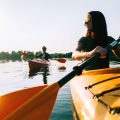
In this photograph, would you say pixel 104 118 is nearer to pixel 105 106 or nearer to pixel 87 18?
pixel 105 106

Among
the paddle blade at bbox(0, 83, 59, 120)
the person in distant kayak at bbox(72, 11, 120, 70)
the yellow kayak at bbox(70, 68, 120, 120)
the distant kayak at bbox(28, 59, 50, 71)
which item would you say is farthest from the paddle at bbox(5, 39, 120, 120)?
the distant kayak at bbox(28, 59, 50, 71)

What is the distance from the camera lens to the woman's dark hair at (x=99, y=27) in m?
5.34

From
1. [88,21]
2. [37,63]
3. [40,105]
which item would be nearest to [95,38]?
[88,21]

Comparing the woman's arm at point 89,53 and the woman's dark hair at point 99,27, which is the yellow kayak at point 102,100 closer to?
the woman's arm at point 89,53

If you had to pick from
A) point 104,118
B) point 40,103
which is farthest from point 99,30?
point 104,118

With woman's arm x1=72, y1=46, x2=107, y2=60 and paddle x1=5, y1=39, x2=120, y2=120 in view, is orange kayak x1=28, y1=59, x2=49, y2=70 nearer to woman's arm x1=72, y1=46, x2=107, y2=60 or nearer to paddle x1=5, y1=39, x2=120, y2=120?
woman's arm x1=72, y1=46, x2=107, y2=60

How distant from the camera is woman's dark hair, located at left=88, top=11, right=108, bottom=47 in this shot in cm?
534

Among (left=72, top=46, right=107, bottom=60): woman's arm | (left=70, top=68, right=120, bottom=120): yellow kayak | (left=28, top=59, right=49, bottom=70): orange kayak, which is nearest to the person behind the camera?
(left=70, top=68, right=120, bottom=120): yellow kayak

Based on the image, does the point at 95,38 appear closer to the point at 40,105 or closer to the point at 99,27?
the point at 99,27

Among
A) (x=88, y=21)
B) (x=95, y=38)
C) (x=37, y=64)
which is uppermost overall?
(x=88, y=21)

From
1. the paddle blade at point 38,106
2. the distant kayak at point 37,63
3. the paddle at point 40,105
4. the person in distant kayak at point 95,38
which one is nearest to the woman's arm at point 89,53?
the person in distant kayak at point 95,38

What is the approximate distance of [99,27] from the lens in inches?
212

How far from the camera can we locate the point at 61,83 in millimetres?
3826

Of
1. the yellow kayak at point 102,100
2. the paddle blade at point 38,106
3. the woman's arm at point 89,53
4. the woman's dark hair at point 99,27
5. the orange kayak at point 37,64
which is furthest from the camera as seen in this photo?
the orange kayak at point 37,64
